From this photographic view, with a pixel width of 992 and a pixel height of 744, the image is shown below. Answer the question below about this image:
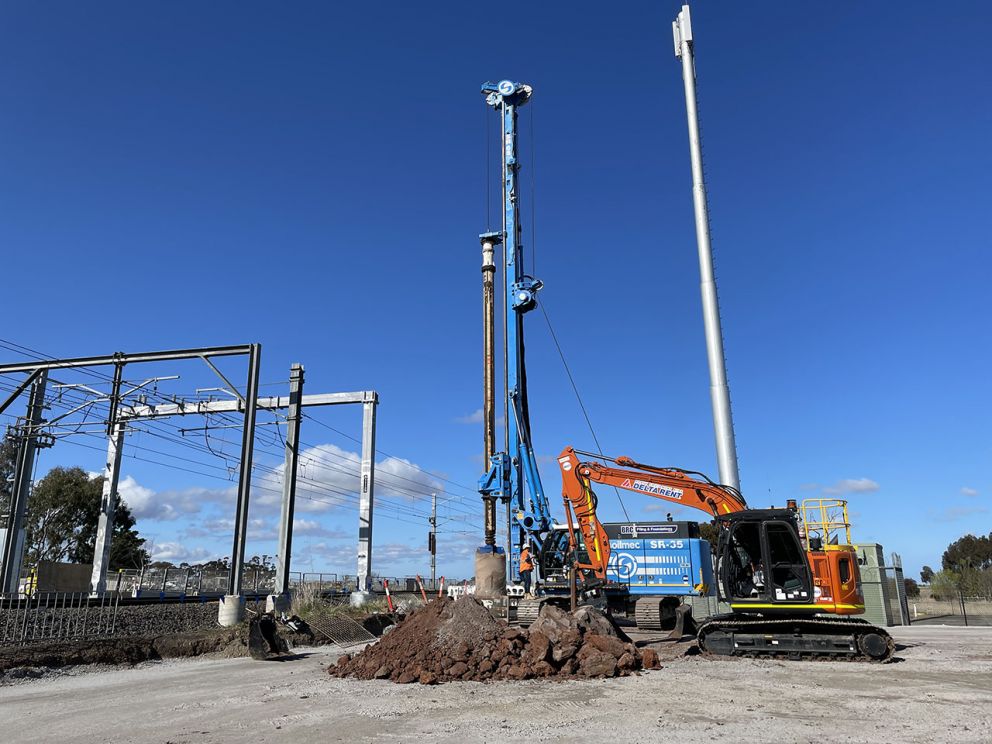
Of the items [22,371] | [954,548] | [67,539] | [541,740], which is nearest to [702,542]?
[541,740]

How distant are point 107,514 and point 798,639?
97.4ft

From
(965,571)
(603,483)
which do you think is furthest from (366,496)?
(965,571)

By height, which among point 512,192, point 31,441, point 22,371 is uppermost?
point 512,192

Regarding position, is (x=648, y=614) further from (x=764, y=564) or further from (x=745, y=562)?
(x=764, y=564)

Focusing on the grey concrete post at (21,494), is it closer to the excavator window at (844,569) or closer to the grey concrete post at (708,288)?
the grey concrete post at (708,288)

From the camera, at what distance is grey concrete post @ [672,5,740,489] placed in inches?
873

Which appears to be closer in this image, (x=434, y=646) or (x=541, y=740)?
(x=541, y=740)

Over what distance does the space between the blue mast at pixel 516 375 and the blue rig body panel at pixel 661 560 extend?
2466 millimetres

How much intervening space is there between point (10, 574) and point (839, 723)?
27.4 metres

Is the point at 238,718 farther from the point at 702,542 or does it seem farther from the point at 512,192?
the point at 512,192

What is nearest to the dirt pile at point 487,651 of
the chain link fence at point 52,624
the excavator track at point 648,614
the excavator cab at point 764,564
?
the excavator cab at point 764,564

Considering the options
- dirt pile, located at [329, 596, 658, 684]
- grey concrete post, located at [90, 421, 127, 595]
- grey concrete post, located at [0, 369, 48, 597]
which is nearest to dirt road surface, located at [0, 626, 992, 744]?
dirt pile, located at [329, 596, 658, 684]

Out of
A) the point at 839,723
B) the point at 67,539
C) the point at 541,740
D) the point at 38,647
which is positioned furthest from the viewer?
the point at 67,539

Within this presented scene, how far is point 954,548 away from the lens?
8138 cm
